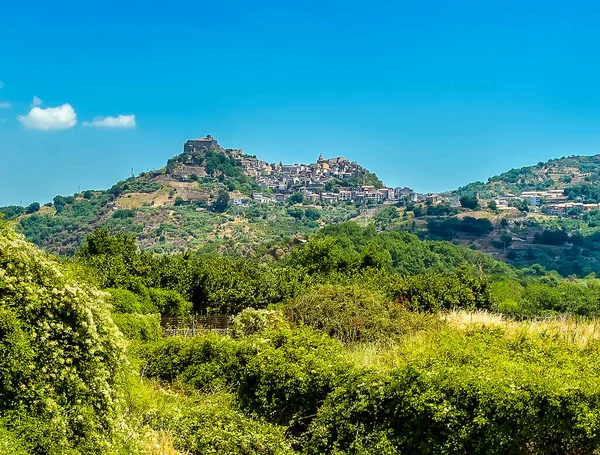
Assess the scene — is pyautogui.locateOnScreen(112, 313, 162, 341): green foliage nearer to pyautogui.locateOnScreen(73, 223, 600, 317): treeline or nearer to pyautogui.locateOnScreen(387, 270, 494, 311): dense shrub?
pyautogui.locateOnScreen(73, 223, 600, 317): treeline

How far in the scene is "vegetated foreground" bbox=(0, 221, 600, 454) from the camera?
14.4ft

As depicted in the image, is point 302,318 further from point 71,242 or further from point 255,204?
point 255,204

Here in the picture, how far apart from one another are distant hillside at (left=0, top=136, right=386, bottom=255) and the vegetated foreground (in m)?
54.4

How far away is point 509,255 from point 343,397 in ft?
244

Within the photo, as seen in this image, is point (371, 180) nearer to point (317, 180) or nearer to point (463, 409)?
point (317, 180)

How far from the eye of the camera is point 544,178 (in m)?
158

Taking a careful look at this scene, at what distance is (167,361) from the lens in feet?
29.4


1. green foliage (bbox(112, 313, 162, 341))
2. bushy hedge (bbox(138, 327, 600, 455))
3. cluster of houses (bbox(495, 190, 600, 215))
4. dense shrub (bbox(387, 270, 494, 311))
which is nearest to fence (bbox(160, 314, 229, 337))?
green foliage (bbox(112, 313, 162, 341))

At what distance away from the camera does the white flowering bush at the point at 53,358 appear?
4.14m

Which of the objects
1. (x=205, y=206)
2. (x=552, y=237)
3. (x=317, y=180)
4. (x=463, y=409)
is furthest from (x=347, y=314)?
(x=317, y=180)

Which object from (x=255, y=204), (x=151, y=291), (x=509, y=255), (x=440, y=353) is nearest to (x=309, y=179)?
(x=255, y=204)

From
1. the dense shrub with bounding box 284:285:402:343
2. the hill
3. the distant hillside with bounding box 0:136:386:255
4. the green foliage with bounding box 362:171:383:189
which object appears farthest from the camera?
the green foliage with bounding box 362:171:383:189

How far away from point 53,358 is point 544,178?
6693 inches

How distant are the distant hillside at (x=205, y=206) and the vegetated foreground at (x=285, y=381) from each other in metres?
54.4
